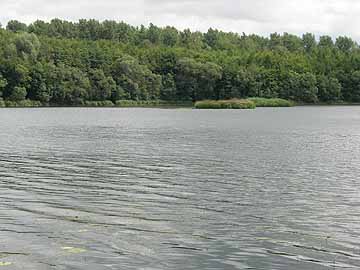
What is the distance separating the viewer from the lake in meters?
13.5

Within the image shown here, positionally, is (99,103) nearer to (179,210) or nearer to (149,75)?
(149,75)

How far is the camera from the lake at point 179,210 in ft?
44.4

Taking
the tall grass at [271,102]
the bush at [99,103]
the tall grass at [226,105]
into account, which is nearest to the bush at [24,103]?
the bush at [99,103]

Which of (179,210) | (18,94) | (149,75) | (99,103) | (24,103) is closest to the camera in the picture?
(179,210)

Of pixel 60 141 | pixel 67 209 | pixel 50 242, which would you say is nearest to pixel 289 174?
pixel 67 209

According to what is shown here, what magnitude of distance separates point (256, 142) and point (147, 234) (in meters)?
32.1

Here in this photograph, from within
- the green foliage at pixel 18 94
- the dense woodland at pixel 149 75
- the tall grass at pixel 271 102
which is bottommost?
the tall grass at pixel 271 102

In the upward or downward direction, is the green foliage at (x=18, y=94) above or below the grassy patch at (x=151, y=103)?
above

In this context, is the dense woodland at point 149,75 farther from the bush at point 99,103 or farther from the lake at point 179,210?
the lake at point 179,210

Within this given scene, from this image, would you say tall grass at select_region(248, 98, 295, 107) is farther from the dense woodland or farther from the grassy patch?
the grassy patch

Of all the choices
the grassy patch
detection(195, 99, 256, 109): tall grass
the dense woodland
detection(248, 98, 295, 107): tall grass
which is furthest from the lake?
the grassy patch

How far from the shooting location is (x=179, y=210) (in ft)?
62.2

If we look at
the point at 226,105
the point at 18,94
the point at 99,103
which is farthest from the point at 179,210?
the point at 99,103

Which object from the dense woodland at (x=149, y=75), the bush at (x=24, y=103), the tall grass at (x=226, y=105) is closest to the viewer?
the tall grass at (x=226, y=105)
